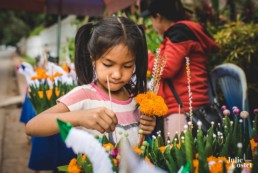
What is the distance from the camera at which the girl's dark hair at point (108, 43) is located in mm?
1323

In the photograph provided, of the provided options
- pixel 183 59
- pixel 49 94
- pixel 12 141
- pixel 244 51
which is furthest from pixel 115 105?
pixel 12 141

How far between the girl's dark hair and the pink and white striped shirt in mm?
107

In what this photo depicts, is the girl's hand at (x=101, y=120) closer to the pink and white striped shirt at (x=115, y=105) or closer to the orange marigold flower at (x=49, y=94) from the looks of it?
the pink and white striped shirt at (x=115, y=105)

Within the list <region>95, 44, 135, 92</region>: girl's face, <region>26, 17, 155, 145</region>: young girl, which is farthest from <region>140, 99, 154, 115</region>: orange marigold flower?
<region>95, 44, 135, 92</region>: girl's face

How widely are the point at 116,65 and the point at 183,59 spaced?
3.01ft

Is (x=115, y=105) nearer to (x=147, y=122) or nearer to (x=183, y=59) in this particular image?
(x=147, y=122)

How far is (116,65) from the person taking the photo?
4.15 ft

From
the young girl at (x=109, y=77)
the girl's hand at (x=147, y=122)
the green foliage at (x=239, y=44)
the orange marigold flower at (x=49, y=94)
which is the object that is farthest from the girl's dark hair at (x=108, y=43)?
the green foliage at (x=239, y=44)

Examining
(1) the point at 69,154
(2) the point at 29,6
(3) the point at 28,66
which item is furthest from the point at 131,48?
(2) the point at 29,6

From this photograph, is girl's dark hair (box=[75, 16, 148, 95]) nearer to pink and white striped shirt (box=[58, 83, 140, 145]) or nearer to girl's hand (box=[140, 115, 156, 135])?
pink and white striped shirt (box=[58, 83, 140, 145])

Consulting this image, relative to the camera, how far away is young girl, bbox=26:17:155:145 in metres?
1.19

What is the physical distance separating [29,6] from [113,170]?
15.1 ft

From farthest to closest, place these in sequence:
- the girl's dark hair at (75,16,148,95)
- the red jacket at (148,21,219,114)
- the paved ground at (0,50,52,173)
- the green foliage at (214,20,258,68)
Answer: the paved ground at (0,50,52,173) < the green foliage at (214,20,258,68) < the red jacket at (148,21,219,114) < the girl's dark hair at (75,16,148,95)

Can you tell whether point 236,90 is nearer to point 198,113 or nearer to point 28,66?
point 198,113
